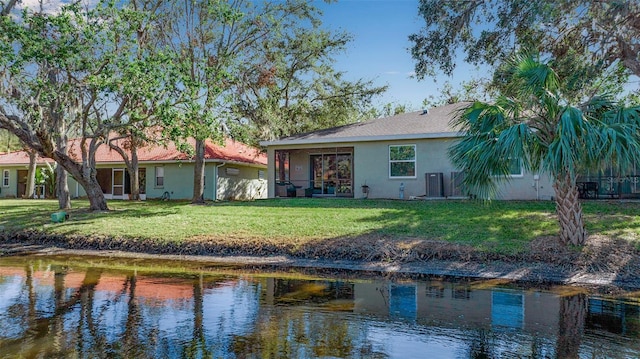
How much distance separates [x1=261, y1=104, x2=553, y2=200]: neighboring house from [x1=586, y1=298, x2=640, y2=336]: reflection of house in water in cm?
905

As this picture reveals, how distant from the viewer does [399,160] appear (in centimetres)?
1814

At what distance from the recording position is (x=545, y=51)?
15.4 meters

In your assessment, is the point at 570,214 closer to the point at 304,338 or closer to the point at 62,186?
the point at 304,338

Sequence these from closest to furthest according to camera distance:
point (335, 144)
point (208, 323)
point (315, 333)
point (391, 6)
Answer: point (315, 333) → point (208, 323) → point (391, 6) → point (335, 144)

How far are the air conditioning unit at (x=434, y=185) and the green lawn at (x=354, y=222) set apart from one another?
1234mm

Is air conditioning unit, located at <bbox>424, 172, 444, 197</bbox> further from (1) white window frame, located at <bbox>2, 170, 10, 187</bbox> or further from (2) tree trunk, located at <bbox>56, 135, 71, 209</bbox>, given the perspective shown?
(1) white window frame, located at <bbox>2, 170, 10, 187</bbox>

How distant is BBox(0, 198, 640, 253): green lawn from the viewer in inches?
424

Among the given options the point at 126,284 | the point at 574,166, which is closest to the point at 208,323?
the point at 126,284

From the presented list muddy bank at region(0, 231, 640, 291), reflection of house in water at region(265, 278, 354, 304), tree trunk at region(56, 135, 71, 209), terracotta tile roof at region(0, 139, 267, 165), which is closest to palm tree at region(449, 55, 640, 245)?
muddy bank at region(0, 231, 640, 291)

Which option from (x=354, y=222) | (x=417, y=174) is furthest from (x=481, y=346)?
(x=417, y=174)

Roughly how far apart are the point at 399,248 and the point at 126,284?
5.67 meters

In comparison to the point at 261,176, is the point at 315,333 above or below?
below

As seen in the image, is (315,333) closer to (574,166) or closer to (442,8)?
(574,166)

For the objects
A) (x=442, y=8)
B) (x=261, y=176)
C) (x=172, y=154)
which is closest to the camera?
(x=442, y=8)
